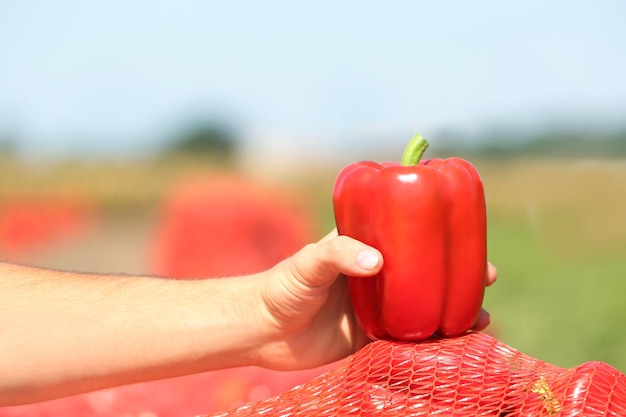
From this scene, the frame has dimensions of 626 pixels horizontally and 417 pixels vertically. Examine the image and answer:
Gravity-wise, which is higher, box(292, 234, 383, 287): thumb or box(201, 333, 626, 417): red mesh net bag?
box(292, 234, 383, 287): thumb

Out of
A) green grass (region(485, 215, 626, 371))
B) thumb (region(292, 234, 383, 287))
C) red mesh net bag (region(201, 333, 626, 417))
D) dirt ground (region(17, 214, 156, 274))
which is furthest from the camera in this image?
dirt ground (region(17, 214, 156, 274))

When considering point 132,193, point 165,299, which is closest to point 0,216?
point 165,299

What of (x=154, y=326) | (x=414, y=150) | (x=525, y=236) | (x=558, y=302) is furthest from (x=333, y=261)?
(x=525, y=236)

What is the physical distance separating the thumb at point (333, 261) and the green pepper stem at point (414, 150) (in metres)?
0.23

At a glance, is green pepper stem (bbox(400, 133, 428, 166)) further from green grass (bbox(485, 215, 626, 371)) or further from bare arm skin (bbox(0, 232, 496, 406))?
green grass (bbox(485, 215, 626, 371))

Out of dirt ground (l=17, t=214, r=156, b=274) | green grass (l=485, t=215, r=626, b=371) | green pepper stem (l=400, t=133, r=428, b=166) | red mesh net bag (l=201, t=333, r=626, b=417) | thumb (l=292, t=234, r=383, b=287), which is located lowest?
dirt ground (l=17, t=214, r=156, b=274)

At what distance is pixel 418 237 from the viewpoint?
209cm

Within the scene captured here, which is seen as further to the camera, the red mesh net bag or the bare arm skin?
the bare arm skin

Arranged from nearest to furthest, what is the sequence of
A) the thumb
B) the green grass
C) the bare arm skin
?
the thumb
the bare arm skin
the green grass

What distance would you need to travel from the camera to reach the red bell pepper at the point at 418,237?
2086mm

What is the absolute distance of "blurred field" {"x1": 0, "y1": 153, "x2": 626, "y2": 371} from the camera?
7457 mm

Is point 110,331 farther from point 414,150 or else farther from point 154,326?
point 414,150

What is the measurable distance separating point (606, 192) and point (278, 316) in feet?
41.4

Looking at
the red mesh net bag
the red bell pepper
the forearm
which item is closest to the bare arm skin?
the forearm
